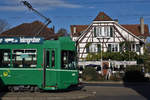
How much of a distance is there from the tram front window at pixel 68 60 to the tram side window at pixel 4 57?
10.3ft

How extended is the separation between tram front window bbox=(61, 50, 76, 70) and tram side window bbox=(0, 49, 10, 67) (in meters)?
3.14

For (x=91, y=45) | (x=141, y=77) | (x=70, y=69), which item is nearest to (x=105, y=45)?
(x=91, y=45)

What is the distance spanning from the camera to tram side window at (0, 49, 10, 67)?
15.0 meters

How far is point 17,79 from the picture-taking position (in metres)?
14.8

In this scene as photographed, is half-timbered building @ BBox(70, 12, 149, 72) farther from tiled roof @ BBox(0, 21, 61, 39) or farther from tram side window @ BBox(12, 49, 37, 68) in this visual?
tram side window @ BBox(12, 49, 37, 68)

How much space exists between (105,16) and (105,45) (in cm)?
490

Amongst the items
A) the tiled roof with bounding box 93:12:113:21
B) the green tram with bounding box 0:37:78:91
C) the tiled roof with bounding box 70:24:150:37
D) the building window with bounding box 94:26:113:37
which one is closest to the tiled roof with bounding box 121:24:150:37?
the tiled roof with bounding box 70:24:150:37

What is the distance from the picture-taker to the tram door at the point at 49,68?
14.6 m

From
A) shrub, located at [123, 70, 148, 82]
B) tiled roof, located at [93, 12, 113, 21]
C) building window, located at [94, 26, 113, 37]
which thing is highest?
tiled roof, located at [93, 12, 113, 21]

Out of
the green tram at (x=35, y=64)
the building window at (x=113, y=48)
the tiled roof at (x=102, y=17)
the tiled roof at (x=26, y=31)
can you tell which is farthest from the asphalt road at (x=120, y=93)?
the tiled roof at (x=26, y=31)

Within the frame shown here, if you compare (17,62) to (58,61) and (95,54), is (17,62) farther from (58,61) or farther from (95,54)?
(95,54)

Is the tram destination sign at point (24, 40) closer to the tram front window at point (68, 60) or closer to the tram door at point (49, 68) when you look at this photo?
the tram door at point (49, 68)

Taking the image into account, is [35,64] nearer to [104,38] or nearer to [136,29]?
[104,38]

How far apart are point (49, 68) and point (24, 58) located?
5.13 ft
